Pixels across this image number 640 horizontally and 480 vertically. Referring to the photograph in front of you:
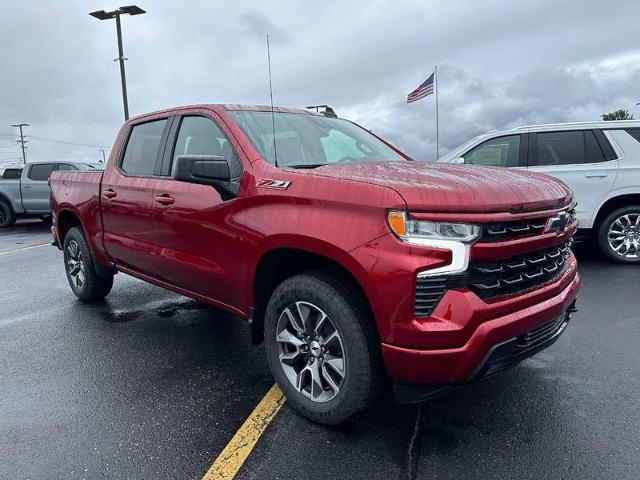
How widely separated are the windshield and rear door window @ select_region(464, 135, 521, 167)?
3.31 m

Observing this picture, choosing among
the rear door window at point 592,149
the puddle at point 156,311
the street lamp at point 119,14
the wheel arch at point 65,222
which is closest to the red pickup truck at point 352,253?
the puddle at point 156,311

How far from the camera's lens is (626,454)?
8.13 feet

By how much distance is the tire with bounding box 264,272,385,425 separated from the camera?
2.49m

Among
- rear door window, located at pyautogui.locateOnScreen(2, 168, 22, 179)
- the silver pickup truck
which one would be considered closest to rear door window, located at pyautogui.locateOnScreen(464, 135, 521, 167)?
the silver pickup truck

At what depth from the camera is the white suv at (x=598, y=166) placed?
6.49 m

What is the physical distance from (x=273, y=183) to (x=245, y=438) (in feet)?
4.59

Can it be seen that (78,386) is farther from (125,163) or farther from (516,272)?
(516,272)

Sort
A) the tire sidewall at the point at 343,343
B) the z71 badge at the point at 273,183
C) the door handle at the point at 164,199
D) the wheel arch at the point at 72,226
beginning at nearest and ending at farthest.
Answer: the tire sidewall at the point at 343,343, the z71 badge at the point at 273,183, the door handle at the point at 164,199, the wheel arch at the point at 72,226

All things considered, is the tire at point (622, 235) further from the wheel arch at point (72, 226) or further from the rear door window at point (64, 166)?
the rear door window at point (64, 166)

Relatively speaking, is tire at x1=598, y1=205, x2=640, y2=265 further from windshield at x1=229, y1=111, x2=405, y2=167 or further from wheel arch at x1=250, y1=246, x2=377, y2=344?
wheel arch at x1=250, y1=246, x2=377, y2=344

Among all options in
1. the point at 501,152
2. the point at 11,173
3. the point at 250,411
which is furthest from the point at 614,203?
the point at 11,173

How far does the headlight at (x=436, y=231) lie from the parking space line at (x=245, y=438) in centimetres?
135

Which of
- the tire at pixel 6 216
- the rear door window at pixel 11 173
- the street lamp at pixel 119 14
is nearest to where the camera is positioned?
the tire at pixel 6 216

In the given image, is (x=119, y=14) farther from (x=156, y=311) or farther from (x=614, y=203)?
(x=614, y=203)
